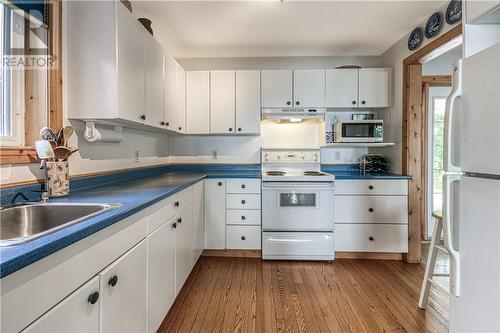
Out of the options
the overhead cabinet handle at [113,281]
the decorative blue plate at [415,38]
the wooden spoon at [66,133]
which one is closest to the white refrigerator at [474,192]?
the overhead cabinet handle at [113,281]

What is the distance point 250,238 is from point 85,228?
215cm

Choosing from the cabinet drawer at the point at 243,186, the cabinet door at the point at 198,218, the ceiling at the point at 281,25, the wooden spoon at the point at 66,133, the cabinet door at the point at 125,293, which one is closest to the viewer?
the cabinet door at the point at 125,293

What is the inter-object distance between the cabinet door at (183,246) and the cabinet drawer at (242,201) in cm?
61

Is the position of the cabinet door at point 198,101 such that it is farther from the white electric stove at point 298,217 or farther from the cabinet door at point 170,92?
the white electric stove at point 298,217

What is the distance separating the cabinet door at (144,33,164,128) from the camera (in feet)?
6.93

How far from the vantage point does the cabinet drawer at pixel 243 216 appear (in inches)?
112

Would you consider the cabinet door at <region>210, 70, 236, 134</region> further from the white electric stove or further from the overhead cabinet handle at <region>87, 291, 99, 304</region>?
the overhead cabinet handle at <region>87, 291, 99, 304</region>

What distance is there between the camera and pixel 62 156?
1.52 meters

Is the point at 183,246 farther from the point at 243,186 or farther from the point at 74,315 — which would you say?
the point at 74,315

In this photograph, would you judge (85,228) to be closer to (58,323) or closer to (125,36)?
(58,323)

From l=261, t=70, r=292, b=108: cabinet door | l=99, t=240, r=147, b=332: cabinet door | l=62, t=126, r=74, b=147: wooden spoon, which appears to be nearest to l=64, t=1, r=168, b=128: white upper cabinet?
l=62, t=126, r=74, b=147: wooden spoon

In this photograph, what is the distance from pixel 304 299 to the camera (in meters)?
2.05

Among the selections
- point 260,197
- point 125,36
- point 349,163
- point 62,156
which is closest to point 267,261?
point 260,197

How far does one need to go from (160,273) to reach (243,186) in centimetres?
141
